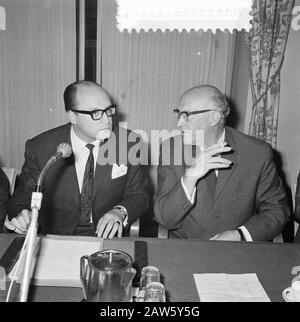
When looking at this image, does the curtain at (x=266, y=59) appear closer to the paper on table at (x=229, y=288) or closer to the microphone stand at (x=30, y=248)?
the paper on table at (x=229, y=288)

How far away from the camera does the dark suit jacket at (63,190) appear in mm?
2334

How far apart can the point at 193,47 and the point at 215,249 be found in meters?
2.59

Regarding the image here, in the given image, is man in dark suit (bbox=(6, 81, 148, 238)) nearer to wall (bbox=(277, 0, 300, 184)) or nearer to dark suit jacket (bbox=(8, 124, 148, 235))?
dark suit jacket (bbox=(8, 124, 148, 235))

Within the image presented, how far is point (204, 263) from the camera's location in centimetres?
159

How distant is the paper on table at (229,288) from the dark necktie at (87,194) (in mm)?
1053

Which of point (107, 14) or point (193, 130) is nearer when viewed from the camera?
point (193, 130)

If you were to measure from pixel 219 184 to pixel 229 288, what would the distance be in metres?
0.89

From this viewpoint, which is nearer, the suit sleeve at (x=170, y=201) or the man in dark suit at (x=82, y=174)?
the suit sleeve at (x=170, y=201)

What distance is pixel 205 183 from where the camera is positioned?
222 cm

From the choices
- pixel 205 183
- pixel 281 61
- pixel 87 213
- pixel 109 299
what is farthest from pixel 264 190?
pixel 281 61

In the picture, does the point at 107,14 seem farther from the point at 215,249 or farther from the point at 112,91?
the point at 215,249

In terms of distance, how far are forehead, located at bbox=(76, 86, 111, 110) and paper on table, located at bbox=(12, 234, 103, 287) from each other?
920 mm

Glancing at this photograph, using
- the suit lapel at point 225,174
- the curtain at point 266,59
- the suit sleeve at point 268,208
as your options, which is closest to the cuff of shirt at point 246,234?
the suit sleeve at point 268,208

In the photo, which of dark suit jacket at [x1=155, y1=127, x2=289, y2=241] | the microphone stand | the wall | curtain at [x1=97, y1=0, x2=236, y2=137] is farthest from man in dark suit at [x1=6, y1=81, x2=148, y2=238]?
the wall
